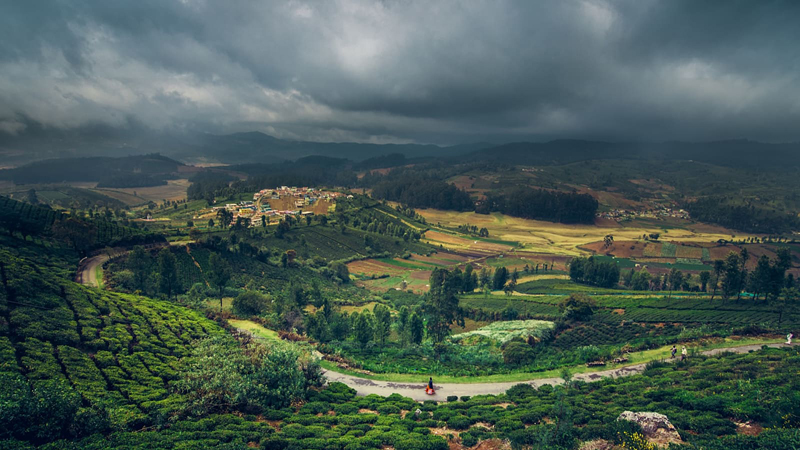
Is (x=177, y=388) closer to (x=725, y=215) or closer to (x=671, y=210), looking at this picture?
(x=725, y=215)

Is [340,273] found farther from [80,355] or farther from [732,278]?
[732,278]

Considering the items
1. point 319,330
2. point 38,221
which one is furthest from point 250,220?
point 319,330

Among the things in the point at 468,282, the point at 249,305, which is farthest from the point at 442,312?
the point at 468,282

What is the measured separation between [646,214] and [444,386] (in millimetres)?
199923

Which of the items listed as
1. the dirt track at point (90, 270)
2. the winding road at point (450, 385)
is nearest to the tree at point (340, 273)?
the dirt track at point (90, 270)

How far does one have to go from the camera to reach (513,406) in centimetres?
2444

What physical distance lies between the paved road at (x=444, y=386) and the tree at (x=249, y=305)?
754 inches

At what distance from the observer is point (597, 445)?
17.8 meters

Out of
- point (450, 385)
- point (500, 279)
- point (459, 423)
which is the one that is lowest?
point (500, 279)

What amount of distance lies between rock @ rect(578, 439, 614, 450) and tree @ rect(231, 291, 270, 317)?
3745 cm

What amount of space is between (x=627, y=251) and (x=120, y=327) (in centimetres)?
13061

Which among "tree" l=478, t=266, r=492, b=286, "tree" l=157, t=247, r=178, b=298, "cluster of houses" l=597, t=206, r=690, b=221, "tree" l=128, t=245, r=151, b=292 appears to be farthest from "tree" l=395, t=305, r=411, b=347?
"cluster of houses" l=597, t=206, r=690, b=221

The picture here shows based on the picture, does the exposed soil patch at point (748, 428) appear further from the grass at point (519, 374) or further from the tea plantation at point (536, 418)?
the grass at point (519, 374)

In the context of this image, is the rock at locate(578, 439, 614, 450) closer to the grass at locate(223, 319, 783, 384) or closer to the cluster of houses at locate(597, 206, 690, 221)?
the grass at locate(223, 319, 783, 384)
